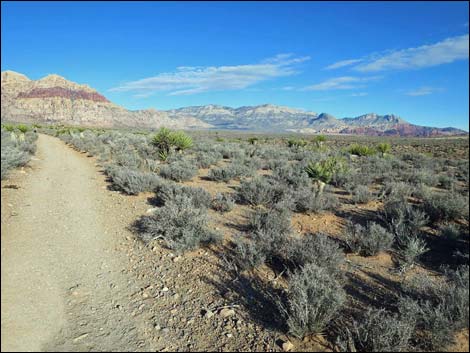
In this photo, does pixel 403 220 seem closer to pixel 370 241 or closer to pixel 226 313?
pixel 370 241

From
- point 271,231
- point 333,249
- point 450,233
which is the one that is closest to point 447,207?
point 450,233

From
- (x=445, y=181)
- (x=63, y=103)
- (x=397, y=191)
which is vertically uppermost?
(x=63, y=103)

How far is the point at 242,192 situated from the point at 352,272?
4.45 meters

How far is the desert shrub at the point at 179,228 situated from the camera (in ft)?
18.9

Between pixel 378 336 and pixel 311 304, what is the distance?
2.45 feet

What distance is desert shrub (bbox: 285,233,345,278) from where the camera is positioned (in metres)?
4.93

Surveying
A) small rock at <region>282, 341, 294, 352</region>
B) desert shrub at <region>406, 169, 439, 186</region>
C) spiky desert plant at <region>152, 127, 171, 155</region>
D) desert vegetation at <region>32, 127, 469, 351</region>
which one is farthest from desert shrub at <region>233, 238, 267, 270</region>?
spiky desert plant at <region>152, 127, 171, 155</region>

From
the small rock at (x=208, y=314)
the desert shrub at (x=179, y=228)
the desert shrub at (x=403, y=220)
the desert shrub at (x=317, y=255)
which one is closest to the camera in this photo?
the small rock at (x=208, y=314)

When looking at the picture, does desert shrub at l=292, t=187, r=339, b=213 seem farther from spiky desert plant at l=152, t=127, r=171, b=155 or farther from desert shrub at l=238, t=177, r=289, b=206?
spiky desert plant at l=152, t=127, r=171, b=155

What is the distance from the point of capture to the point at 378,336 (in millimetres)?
3279

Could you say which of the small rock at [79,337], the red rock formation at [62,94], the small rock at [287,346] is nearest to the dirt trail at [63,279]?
the small rock at [79,337]

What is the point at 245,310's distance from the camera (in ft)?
13.5

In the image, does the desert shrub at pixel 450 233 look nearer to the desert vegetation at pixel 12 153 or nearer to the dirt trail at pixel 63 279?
the dirt trail at pixel 63 279

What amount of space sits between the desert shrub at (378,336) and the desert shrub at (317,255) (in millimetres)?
1190
